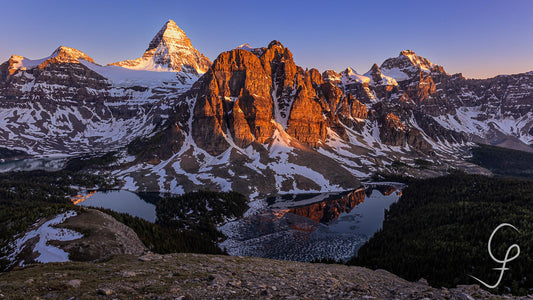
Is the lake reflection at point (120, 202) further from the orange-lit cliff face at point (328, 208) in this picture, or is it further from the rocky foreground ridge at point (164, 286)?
the rocky foreground ridge at point (164, 286)

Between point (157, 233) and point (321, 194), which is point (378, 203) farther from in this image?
point (157, 233)

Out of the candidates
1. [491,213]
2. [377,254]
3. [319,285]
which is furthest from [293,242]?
[319,285]

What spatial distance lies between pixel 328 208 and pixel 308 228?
34.2 metres

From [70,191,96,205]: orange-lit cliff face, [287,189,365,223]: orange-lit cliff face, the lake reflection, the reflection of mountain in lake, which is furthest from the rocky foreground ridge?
[70,191,96,205]: orange-lit cliff face

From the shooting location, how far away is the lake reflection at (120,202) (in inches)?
4884

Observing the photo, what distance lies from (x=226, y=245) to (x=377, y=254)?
45.8m

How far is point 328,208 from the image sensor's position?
13600cm

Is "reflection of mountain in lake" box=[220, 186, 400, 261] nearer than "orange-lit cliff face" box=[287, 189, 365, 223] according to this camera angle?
Yes

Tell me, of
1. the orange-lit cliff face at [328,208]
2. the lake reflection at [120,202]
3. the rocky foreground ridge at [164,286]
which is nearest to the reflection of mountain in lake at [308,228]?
the orange-lit cliff face at [328,208]

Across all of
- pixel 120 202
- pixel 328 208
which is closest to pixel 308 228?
pixel 328 208

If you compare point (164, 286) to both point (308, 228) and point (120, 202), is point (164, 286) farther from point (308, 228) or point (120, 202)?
point (120, 202)

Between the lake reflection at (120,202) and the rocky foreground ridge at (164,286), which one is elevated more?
the rocky foreground ridge at (164,286)

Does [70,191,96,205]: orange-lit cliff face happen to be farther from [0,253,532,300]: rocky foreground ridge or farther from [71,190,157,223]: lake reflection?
[0,253,532,300]: rocky foreground ridge

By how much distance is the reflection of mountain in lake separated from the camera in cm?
8400
